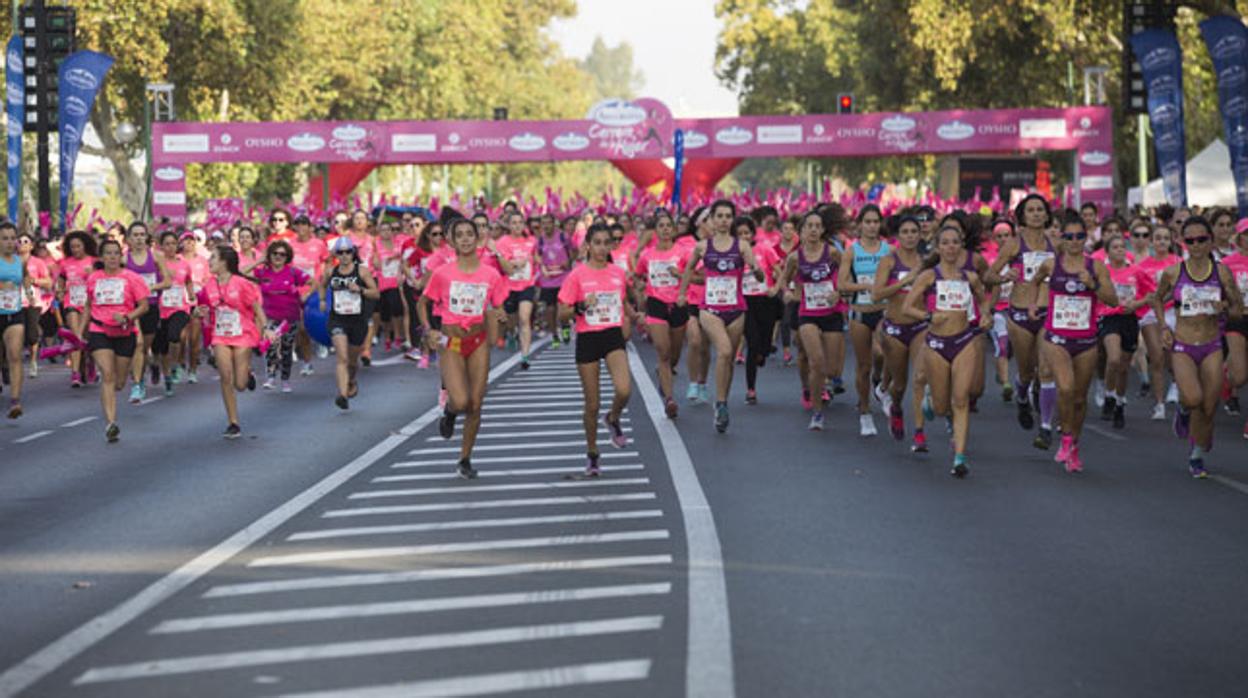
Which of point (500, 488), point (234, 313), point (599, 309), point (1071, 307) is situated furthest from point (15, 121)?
point (1071, 307)

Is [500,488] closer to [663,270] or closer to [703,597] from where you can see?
[703,597]

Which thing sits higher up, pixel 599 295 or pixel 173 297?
pixel 599 295

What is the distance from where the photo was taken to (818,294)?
1658 cm

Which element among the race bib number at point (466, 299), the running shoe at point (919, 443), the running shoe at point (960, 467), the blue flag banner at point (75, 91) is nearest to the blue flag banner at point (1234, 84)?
the running shoe at point (919, 443)

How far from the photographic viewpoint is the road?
7133mm

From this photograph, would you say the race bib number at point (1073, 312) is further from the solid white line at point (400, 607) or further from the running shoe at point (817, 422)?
the solid white line at point (400, 607)

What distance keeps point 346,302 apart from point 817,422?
5.38 meters

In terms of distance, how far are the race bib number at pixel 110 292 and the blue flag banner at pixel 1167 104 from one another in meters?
15.7

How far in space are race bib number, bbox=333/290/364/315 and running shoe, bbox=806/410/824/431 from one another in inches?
202

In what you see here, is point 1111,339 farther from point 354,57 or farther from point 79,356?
point 354,57

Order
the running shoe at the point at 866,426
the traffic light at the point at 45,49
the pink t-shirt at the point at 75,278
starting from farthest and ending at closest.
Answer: the traffic light at the point at 45,49 < the pink t-shirt at the point at 75,278 < the running shoe at the point at 866,426

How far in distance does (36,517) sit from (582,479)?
3.42m

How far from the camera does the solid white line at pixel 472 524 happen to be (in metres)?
10.6

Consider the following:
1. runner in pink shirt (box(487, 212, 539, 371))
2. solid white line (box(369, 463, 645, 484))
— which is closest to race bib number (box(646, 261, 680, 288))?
solid white line (box(369, 463, 645, 484))
